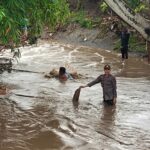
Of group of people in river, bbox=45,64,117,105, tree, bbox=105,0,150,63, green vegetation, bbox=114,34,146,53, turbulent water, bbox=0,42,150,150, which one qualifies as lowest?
turbulent water, bbox=0,42,150,150

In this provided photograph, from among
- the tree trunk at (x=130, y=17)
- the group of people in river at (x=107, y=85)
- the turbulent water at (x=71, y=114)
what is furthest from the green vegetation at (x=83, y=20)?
the tree trunk at (x=130, y=17)

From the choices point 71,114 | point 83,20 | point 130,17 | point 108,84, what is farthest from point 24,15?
point 83,20

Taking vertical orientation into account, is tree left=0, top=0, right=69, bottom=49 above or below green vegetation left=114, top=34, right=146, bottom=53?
above

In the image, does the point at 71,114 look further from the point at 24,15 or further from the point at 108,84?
the point at 24,15

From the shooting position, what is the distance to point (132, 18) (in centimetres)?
927

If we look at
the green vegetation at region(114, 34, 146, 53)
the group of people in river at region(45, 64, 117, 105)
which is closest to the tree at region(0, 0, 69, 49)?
the group of people in river at region(45, 64, 117, 105)

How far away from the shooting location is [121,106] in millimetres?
12578

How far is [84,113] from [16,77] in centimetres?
612

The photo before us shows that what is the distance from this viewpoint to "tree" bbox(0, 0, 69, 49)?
8.92 m

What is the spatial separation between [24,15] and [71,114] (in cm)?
311

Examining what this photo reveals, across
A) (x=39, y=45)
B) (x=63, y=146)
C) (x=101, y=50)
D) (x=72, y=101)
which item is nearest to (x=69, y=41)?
(x=39, y=45)

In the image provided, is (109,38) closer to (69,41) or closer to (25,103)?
(69,41)

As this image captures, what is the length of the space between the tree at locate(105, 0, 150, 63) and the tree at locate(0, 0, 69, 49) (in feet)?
5.82

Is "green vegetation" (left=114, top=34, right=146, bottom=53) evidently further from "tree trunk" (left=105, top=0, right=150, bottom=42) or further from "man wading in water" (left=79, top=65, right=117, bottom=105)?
"tree trunk" (left=105, top=0, right=150, bottom=42)
